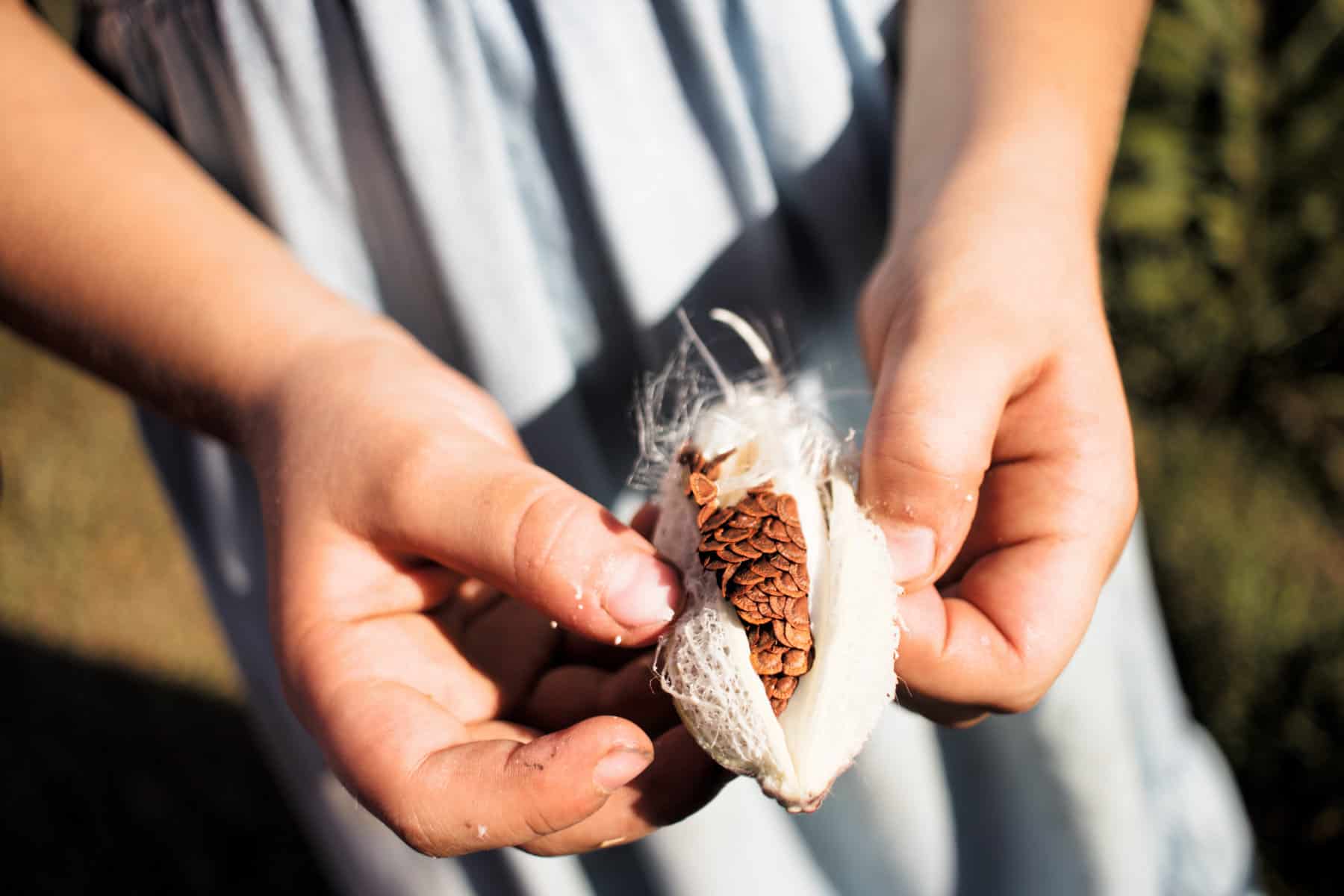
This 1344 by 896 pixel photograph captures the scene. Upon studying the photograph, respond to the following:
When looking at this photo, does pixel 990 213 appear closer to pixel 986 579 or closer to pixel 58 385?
pixel 986 579

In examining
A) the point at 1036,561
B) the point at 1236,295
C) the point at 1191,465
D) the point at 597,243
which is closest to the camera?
the point at 1036,561

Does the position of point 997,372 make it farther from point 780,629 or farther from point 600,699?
point 600,699

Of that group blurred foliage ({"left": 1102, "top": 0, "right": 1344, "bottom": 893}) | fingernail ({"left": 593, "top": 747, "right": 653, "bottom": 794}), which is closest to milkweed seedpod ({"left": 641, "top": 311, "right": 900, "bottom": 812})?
fingernail ({"left": 593, "top": 747, "right": 653, "bottom": 794})

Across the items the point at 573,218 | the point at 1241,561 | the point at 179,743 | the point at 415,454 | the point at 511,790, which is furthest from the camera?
the point at 179,743

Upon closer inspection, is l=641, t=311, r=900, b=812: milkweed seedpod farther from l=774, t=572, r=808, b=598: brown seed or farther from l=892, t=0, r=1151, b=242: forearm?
l=892, t=0, r=1151, b=242: forearm

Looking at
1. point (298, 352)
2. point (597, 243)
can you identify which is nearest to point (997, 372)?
point (597, 243)

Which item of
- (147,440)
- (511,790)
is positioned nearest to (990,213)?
(511,790)
